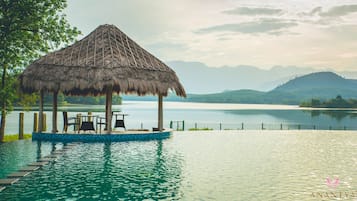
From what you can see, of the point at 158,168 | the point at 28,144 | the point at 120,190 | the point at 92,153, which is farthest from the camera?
the point at 28,144

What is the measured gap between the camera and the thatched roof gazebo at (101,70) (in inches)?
760

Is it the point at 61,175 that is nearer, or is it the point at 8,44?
the point at 61,175

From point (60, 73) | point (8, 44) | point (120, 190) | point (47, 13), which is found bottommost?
point (120, 190)

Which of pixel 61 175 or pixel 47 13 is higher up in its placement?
pixel 47 13

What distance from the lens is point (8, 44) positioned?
18531 mm

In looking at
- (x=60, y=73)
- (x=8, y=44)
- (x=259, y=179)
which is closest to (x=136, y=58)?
(x=60, y=73)

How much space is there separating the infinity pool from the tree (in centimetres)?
577

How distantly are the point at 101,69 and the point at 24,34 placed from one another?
13.9 ft

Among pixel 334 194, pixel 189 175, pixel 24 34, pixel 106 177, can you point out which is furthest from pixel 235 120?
pixel 334 194

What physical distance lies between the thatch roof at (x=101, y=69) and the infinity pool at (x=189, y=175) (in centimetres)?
362

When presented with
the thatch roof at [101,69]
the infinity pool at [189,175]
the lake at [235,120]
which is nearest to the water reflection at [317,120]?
the lake at [235,120]

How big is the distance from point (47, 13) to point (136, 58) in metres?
5.23

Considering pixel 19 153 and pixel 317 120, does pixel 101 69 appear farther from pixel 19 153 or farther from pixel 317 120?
pixel 317 120

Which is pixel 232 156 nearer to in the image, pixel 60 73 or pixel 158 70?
pixel 158 70
